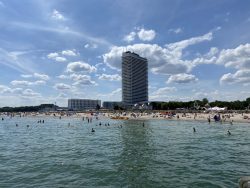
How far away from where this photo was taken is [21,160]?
95.8 ft

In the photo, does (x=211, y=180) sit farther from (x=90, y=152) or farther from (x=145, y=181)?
(x=90, y=152)

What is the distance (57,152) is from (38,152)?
220cm

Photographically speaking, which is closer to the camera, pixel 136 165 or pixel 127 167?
pixel 127 167

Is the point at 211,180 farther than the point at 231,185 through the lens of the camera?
Yes

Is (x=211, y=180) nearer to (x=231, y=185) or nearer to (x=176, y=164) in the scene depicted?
(x=231, y=185)

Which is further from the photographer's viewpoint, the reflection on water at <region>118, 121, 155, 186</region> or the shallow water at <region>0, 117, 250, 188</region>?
the reflection on water at <region>118, 121, 155, 186</region>

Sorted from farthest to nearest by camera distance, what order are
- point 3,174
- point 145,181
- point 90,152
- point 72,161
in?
point 90,152, point 72,161, point 3,174, point 145,181

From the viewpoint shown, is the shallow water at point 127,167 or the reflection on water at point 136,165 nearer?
the shallow water at point 127,167

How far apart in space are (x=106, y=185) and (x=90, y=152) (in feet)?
47.4

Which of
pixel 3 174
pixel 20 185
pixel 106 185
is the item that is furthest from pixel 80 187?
pixel 3 174

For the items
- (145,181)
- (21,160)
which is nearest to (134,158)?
(145,181)

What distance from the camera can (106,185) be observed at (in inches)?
771

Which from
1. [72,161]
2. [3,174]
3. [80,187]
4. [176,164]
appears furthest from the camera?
[72,161]

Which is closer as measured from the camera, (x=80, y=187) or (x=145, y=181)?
(x=80, y=187)
